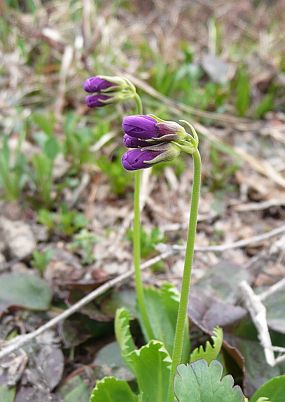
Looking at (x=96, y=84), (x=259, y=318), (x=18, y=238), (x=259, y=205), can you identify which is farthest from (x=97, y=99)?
(x=259, y=205)

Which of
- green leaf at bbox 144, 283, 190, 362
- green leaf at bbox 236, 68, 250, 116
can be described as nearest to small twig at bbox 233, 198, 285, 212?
green leaf at bbox 236, 68, 250, 116

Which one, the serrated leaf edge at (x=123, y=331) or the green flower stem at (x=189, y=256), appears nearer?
the green flower stem at (x=189, y=256)

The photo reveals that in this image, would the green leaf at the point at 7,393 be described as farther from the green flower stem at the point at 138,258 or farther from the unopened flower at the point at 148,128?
the unopened flower at the point at 148,128

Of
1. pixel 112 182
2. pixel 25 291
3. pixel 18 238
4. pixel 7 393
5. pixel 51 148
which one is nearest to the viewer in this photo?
pixel 7 393

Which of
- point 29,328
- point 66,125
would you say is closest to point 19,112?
point 66,125

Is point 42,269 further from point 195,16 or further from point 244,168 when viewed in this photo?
point 195,16

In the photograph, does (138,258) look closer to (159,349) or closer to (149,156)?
(159,349)

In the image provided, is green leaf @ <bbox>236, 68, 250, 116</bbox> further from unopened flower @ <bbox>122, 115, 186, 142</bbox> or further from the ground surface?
unopened flower @ <bbox>122, 115, 186, 142</bbox>

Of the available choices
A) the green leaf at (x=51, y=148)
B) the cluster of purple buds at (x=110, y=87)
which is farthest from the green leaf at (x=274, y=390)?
the green leaf at (x=51, y=148)
